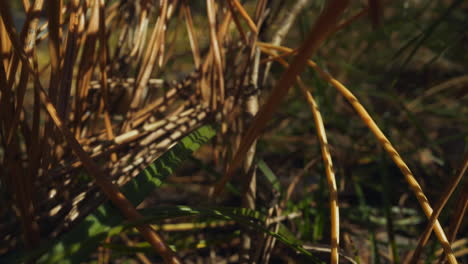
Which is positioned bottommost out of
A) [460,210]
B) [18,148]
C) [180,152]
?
[460,210]

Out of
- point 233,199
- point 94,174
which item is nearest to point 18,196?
point 94,174

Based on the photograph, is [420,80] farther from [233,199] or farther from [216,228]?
[216,228]

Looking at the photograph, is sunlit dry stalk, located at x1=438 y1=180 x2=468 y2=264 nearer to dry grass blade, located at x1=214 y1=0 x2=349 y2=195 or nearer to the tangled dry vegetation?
the tangled dry vegetation

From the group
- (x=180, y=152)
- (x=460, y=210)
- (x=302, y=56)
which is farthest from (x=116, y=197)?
(x=460, y=210)

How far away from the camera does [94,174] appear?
16.2 inches

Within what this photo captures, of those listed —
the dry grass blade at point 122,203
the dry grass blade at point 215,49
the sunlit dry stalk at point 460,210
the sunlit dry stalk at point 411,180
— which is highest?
the dry grass blade at point 215,49

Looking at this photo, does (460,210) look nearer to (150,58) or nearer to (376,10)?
(376,10)

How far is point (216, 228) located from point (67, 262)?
0.56 metres

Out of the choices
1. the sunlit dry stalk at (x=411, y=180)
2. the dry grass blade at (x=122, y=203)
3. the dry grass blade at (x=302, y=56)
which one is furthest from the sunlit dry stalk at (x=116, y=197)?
the sunlit dry stalk at (x=411, y=180)

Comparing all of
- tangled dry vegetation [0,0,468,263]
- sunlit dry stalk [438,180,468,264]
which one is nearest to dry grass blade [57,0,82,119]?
tangled dry vegetation [0,0,468,263]

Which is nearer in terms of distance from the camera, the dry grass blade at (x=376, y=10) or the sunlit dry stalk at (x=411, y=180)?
the dry grass blade at (x=376, y=10)

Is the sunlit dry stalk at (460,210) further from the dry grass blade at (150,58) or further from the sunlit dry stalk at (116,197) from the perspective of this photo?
the dry grass blade at (150,58)

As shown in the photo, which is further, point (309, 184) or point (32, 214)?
point (309, 184)

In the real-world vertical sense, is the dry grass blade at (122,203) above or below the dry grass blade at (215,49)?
below
